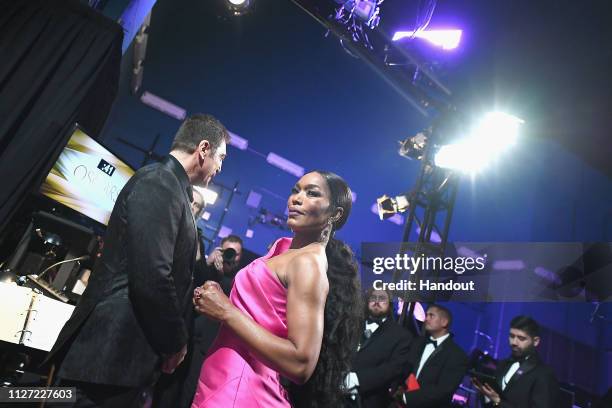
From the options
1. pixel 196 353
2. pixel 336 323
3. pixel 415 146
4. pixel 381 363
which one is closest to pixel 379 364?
pixel 381 363

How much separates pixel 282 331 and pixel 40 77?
127 inches

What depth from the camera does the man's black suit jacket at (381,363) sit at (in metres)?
4.10

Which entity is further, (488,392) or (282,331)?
(488,392)

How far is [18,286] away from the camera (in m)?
2.55

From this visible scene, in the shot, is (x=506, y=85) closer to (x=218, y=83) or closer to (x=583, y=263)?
(x=583, y=263)

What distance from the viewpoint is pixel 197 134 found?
220 centimetres

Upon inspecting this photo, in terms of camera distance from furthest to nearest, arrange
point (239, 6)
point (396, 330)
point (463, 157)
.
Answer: point (463, 157), point (239, 6), point (396, 330)

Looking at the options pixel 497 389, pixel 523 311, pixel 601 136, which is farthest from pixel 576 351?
pixel 497 389

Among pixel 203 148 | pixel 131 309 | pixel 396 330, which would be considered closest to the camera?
pixel 131 309

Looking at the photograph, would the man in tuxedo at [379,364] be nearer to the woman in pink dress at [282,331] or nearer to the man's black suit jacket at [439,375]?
the man's black suit jacket at [439,375]

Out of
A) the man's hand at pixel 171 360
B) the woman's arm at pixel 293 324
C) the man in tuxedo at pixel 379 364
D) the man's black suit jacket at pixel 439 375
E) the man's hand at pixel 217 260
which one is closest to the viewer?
the woman's arm at pixel 293 324

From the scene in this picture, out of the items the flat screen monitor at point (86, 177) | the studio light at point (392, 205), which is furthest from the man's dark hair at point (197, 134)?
the studio light at point (392, 205)

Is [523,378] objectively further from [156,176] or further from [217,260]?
[156,176]

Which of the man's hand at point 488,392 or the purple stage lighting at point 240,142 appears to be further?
the purple stage lighting at point 240,142
